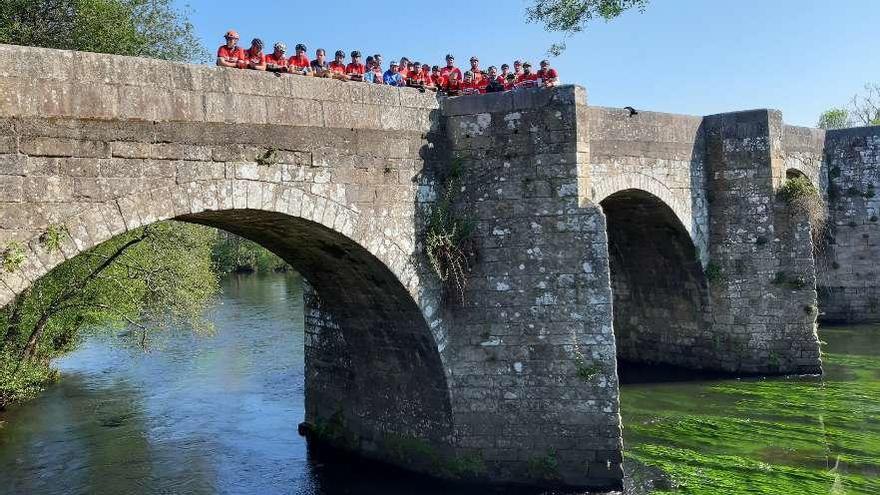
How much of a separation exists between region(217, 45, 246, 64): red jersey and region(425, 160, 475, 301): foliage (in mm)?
2813

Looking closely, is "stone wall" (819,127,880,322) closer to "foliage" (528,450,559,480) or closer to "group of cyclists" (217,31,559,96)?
"group of cyclists" (217,31,559,96)

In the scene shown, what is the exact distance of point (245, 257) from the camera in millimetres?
46125

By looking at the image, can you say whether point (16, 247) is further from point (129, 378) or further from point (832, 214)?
point (832, 214)

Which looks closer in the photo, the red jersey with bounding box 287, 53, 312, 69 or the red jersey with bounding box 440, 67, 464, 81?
the red jersey with bounding box 287, 53, 312, 69

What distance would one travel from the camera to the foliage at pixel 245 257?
149ft

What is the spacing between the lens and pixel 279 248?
980 cm

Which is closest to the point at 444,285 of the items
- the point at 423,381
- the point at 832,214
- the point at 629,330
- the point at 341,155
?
the point at 423,381

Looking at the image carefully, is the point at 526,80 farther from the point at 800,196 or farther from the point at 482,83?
the point at 800,196

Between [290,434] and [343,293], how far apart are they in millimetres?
3262

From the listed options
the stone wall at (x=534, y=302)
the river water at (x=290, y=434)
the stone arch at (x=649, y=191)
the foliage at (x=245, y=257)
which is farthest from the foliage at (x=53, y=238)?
the foliage at (x=245, y=257)

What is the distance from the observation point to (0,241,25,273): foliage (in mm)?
5992

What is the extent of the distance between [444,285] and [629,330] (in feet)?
29.8

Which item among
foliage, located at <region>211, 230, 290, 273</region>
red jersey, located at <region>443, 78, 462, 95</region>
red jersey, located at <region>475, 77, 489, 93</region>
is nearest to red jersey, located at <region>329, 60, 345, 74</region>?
red jersey, located at <region>443, 78, 462, 95</region>

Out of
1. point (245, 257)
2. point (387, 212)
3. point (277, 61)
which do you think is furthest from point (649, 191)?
point (245, 257)
